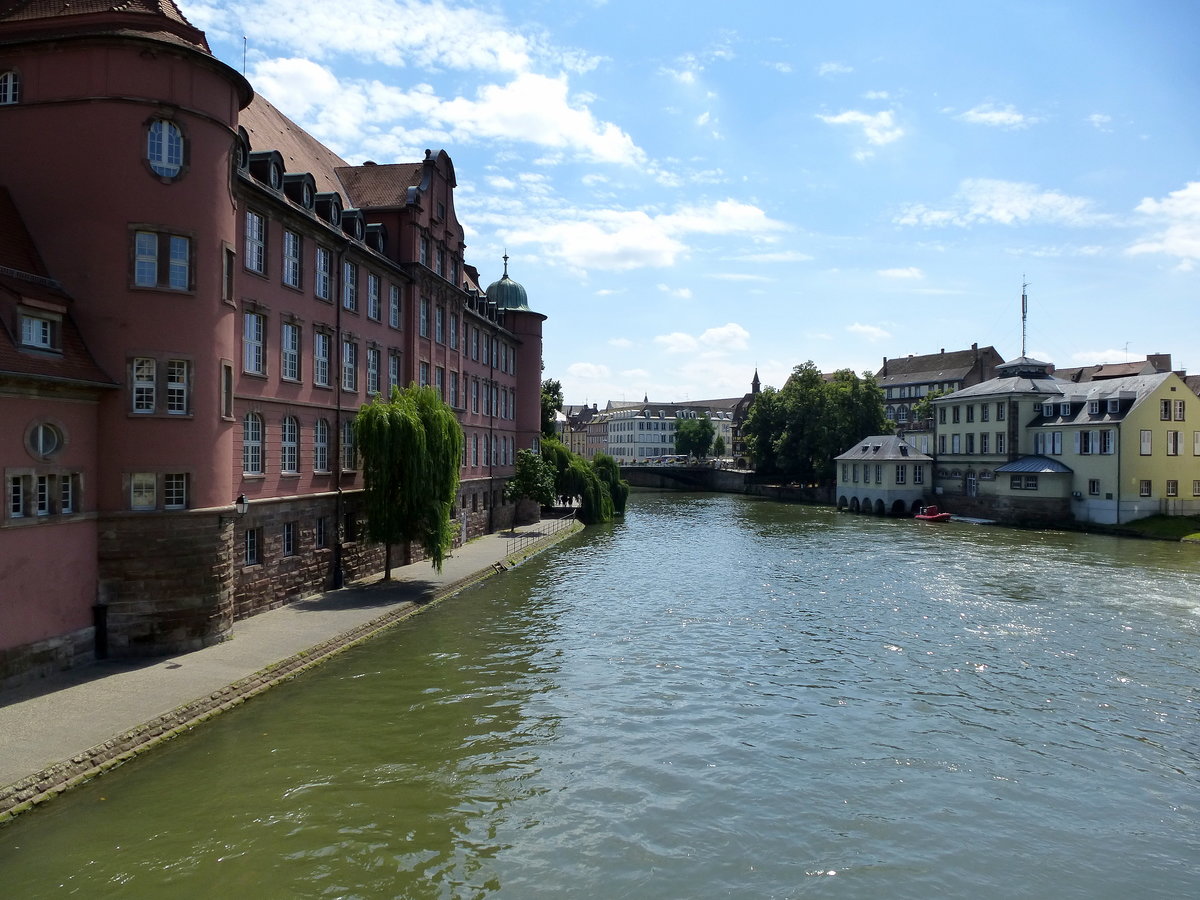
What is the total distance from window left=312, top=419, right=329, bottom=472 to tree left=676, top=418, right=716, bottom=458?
142 metres

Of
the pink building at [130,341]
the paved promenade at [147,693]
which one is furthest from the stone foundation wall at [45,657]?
the paved promenade at [147,693]

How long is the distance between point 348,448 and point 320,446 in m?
1.80

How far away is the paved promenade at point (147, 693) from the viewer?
13742 mm

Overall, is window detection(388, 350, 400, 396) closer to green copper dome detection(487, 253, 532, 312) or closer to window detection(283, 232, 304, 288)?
window detection(283, 232, 304, 288)

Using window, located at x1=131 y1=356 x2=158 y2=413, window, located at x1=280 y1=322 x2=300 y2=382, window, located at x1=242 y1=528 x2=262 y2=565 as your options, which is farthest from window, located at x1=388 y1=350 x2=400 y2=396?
window, located at x1=131 y1=356 x2=158 y2=413

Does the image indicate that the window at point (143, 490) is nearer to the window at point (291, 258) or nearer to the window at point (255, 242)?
the window at point (255, 242)

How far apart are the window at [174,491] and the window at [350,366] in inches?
461

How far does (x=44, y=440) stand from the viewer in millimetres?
18656

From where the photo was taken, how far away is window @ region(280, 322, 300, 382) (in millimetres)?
28094

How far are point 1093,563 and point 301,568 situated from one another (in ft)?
133

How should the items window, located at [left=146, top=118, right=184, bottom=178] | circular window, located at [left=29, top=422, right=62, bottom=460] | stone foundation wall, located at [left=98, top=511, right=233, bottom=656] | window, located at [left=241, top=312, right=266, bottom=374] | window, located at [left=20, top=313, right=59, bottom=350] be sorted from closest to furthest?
Answer: circular window, located at [left=29, top=422, right=62, bottom=460], window, located at [left=20, top=313, right=59, bottom=350], stone foundation wall, located at [left=98, top=511, right=233, bottom=656], window, located at [left=146, top=118, right=184, bottom=178], window, located at [left=241, top=312, right=266, bottom=374]

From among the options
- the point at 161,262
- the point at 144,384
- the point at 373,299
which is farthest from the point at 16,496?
the point at 373,299

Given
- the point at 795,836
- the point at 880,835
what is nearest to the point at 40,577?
the point at 795,836

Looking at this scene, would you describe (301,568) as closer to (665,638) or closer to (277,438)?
(277,438)
